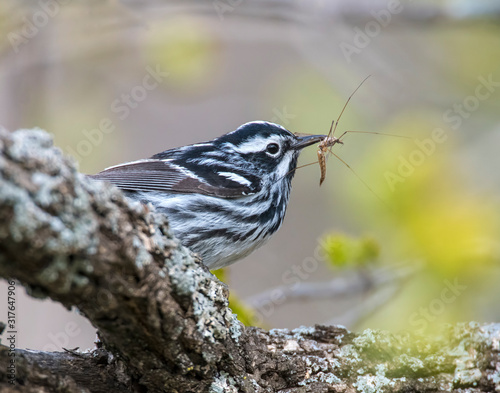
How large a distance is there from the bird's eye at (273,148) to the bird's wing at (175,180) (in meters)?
0.49

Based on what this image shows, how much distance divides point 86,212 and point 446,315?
411cm

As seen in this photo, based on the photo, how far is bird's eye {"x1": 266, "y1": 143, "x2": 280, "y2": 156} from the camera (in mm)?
5258

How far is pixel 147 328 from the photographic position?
2.54 m

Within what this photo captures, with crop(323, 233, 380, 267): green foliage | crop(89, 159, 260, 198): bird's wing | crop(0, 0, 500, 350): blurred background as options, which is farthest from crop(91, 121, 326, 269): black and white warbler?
crop(0, 0, 500, 350): blurred background

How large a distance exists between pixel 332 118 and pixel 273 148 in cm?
199

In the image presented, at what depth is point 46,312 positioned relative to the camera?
778 cm

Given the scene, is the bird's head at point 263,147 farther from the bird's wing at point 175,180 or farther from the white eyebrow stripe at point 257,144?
the bird's wing at point 175,180

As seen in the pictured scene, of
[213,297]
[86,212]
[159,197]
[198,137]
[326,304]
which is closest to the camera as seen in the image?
[86,212]

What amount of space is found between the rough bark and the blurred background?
32.3 inches

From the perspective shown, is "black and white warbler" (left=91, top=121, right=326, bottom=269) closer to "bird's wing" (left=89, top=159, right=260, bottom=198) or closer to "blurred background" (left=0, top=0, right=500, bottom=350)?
"bird's wing" (left=89, top=159, right=260, bottom=198)

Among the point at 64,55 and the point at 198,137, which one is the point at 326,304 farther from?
the point at 64,55

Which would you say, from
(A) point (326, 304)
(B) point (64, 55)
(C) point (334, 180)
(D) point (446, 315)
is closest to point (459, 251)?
(D) point (446, 315)

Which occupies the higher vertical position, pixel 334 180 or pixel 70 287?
pixel 334 180

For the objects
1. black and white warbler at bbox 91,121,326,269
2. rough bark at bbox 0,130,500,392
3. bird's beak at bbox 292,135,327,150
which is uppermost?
bird's beak at bbox 292,135,327,150
